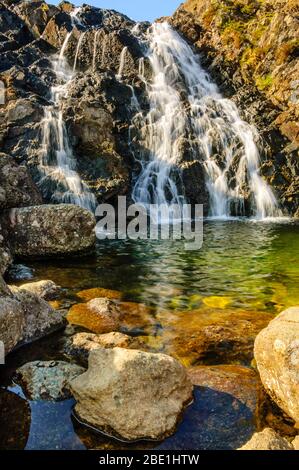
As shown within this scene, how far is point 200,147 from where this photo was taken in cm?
3534

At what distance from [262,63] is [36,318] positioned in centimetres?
4603

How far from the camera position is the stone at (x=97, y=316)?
931 cm

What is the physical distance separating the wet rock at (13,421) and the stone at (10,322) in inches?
42.6

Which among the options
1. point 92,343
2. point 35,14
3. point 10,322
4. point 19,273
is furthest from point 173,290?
point 35,14

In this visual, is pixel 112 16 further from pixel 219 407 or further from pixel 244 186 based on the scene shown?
pixel 219 407

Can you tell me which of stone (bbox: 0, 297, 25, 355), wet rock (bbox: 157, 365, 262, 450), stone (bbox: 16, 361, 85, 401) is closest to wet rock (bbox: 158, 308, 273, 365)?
wet rock (bbox: 157, 365, 262, 450)

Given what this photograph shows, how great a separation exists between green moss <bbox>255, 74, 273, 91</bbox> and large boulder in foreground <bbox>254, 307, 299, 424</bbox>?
4277 cm

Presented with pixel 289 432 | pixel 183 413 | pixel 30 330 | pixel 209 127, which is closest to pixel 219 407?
pixel 183 413

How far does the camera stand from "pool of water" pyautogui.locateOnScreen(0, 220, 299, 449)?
5.84 metres

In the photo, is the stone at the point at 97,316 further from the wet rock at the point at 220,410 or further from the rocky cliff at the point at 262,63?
the rocky cliff at the point at 262,63

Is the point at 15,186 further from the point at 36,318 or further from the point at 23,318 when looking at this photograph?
the point at 23,318

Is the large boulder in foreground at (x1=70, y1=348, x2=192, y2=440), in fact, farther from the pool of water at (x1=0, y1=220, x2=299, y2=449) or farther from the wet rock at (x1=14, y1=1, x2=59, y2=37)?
the wet rock at (x1=14, y1=1, x2=59, y2=37)

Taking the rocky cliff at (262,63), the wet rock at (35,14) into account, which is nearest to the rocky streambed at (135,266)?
the rocky cliff at (262,63)

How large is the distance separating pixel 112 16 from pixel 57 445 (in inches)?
2226
